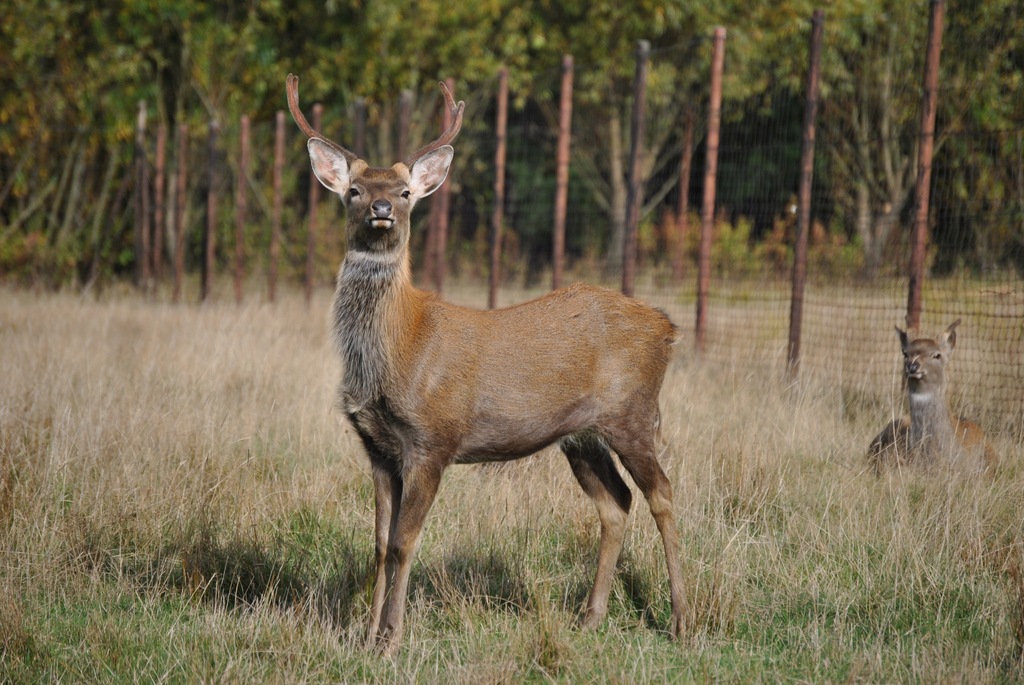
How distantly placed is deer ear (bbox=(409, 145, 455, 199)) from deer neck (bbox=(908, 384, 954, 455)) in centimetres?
326

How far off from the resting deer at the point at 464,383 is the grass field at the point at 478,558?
28cm

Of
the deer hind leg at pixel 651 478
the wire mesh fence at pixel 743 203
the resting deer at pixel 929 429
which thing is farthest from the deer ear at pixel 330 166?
the wire mesh fence at pixel 743 203

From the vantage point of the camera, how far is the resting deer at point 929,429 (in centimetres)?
634

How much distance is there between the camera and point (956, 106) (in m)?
10.5

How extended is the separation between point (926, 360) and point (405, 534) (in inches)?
158

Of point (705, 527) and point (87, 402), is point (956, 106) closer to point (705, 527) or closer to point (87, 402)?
point (705, 527)

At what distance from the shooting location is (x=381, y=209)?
4.52 metres

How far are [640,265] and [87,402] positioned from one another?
34.2ft

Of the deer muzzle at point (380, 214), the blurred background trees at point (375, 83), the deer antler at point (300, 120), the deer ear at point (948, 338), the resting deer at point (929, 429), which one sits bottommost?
the resting deer at point (929, 429)

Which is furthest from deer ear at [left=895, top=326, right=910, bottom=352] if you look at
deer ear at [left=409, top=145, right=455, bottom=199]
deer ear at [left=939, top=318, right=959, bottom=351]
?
deer ear at [left=409, top=145, right=455, bottom=199]

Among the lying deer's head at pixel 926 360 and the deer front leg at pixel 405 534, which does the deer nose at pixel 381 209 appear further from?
the lying deer's head at pixel 926 360

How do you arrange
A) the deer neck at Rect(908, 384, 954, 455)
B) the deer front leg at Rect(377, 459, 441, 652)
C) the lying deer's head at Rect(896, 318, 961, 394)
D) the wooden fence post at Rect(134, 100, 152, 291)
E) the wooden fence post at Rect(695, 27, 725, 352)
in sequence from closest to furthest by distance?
1. the deer front leg at Rect(377, 459, 441, 652)
2. the deer neck at Rect(908, 384, 954, 455)
3. the lying deer's head at Rect(896, 318, 961, 394)
4. the wooden fence post at Rect(695, 27, 725, 352)
5. the wooden fence post at Rect(134, 100, 152, 291)

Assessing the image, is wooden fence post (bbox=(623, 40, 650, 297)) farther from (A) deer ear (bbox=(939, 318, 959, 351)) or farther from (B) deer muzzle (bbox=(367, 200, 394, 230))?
(B) deer muzzle (bbox=(367, 200, 394, 230))

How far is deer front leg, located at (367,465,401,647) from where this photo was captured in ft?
15.0
